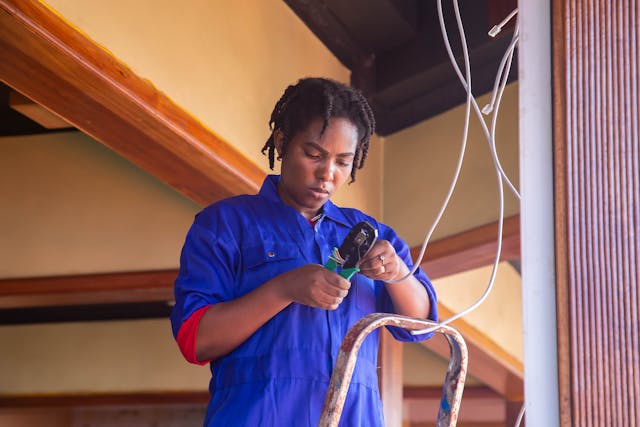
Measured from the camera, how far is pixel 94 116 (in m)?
2.40

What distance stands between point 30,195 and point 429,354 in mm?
3224

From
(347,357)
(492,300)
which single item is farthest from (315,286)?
(492,300)

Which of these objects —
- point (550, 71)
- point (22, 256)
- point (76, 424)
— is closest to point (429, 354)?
point (76, 424)

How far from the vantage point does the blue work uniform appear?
1.17m

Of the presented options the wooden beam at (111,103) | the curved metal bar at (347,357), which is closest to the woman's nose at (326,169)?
the curved metal bar at (347,357)

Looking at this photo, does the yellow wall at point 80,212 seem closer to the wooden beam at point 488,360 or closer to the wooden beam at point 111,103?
the wooden beam at point 111,103

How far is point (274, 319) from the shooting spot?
122cm

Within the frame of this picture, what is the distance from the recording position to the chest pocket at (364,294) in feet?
4.21

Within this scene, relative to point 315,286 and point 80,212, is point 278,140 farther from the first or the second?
point 80,212

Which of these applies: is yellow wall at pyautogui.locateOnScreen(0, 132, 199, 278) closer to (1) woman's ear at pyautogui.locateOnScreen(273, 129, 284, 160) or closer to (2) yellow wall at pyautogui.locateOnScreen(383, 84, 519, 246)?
(2) yellow wall at pyautogui.locateOnScreen(383, 84, 519, 246)

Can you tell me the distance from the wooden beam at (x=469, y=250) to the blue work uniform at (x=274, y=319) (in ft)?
7.10

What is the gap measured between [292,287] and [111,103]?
4.33 ft

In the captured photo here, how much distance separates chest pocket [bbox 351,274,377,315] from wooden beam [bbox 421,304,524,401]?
278cm

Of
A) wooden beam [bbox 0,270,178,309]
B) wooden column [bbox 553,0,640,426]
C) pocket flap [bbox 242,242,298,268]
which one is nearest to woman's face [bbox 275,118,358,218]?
pocket flap [bbox 242,242,298,268]
